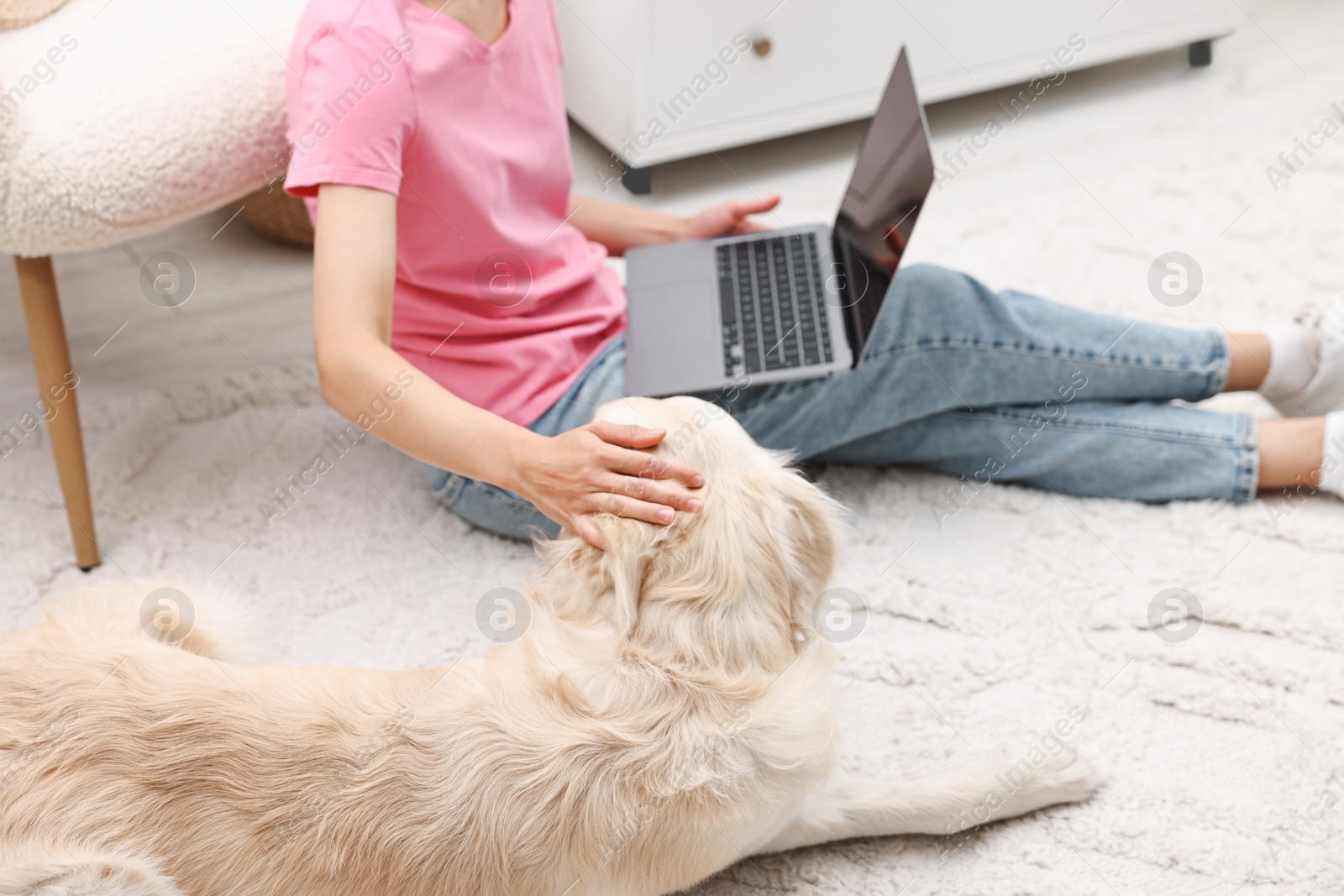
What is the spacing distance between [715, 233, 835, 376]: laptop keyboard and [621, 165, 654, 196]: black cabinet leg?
2.46ft

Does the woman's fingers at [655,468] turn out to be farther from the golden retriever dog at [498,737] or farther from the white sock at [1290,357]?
the white sock at [1290,357]

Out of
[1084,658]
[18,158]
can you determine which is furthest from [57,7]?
[1084,658]

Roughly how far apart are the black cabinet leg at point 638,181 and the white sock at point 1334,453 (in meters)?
1.34

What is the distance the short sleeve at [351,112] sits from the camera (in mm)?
1029

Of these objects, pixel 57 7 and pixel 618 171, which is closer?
pixel 57 7

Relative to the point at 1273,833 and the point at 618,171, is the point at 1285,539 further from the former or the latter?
the point at 618,171

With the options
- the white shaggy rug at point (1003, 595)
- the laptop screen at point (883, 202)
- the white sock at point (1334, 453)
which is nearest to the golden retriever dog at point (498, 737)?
the white shaggy rug at point (1003, 595)

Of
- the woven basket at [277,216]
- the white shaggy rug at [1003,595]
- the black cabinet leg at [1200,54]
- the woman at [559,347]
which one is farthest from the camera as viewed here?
the black cabinet leg at [1200,54]

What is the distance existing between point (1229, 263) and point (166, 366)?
1.96 meters

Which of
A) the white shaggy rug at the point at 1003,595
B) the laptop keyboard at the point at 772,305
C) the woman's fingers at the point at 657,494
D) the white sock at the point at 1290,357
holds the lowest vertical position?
the white shaggy rug at the point at 1003,595

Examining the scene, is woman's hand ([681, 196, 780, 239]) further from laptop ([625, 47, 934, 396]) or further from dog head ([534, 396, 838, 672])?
dog head ([534, 396, 838, 672])

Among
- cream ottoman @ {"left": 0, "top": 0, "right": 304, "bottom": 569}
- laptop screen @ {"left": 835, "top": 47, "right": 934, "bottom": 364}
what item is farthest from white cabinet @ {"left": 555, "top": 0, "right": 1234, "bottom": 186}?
cream ottoman @ {"left": 0, "top": 0, "right": 304, "bottom": 569}

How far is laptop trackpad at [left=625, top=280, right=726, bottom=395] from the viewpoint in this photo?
128cm

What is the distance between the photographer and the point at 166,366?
1.79 metres
